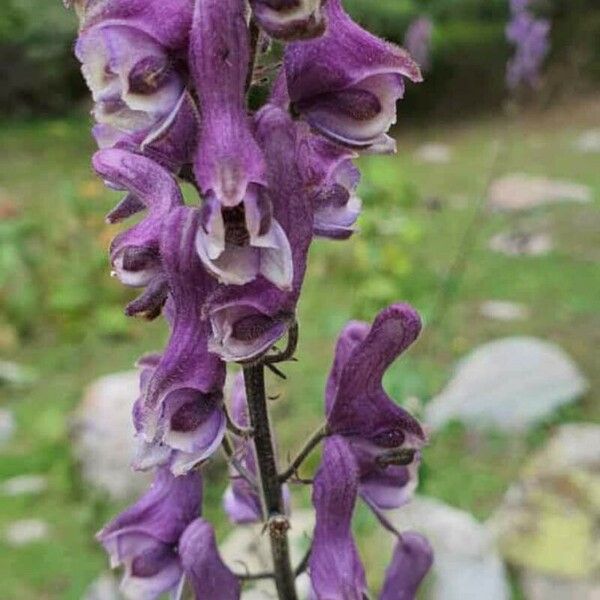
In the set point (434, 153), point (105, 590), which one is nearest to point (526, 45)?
point (105, 590)

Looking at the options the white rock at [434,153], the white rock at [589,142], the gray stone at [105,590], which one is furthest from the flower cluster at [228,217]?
the white rock at [589,142]

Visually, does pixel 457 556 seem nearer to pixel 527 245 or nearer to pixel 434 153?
pixel 527 245

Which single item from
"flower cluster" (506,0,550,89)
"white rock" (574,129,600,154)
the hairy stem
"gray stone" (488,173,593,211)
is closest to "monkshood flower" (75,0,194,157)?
the hairy stem

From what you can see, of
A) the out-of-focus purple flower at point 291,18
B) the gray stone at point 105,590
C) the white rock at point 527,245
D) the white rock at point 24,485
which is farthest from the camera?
the white rock at point 527,245

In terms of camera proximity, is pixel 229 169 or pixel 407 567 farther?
pixel 407 567

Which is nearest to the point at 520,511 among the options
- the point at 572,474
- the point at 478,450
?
the point at 572,474

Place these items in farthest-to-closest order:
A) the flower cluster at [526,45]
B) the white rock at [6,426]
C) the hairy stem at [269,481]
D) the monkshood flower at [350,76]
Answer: the white rock at [6,426]
the flower cluster at [526,45]
the hairy stem at [269,481]
the monkshood flower at [350,76]

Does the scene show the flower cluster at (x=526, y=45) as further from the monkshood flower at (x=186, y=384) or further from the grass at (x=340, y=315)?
the monkshood flower at (x=186, y=384)
